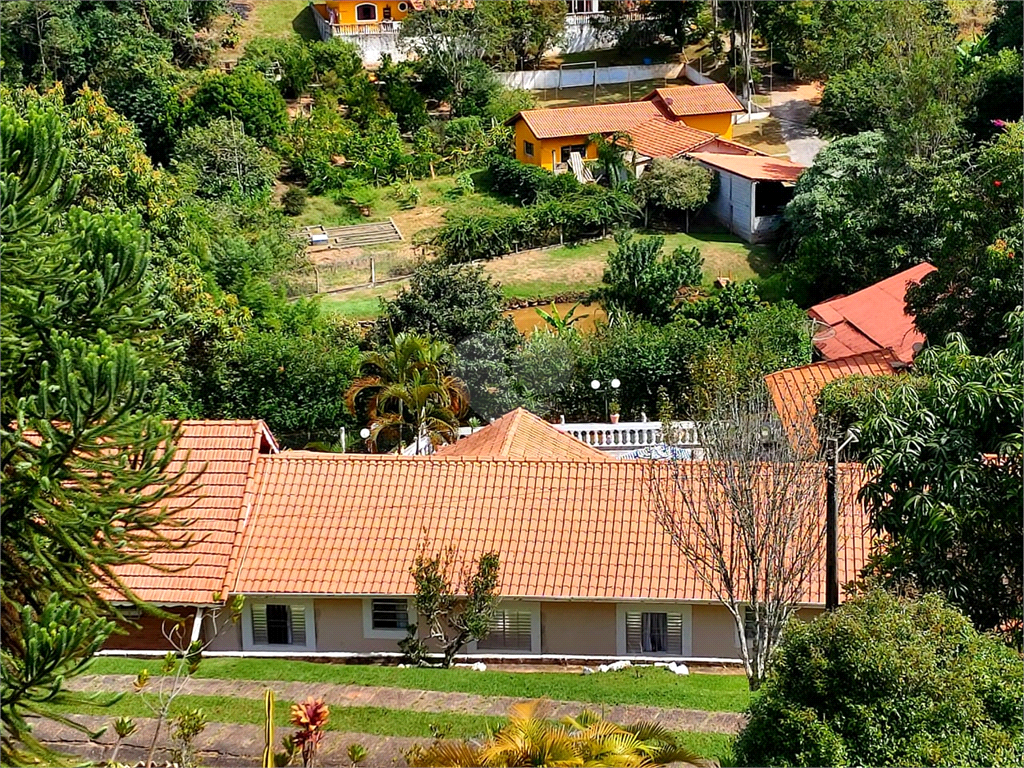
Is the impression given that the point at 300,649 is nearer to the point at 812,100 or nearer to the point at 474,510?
the point at 474,510

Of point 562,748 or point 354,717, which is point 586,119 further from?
point 562,748

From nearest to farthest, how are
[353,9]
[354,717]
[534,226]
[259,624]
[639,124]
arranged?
[354,717] → [259,624] → [534,226] → [639,124] → [353,9]

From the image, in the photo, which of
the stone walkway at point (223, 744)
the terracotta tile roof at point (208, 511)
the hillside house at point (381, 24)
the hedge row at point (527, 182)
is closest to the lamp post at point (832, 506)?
the stone walkway at point (223, 744)

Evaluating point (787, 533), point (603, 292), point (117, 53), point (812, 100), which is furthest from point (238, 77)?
point (787, 533)

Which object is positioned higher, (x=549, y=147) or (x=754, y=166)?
(x=549, y=147)

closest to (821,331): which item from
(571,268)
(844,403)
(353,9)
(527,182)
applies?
(571,268)

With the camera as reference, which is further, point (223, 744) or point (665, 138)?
point (665, 138)

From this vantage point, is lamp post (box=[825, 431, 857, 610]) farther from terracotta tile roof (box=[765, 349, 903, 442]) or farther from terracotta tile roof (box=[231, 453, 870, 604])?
terracotta tile roof (box=[765, 349, 903, 442])
